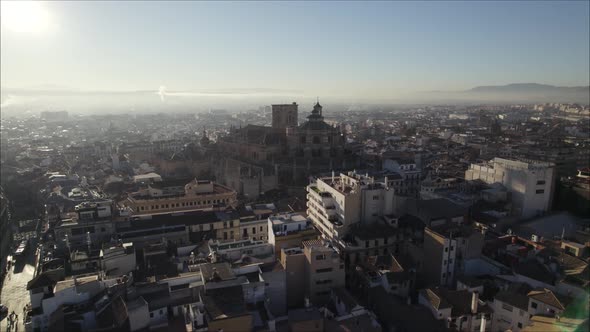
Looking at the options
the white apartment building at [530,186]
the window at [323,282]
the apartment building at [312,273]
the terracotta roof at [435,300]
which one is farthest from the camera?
the white apartment building at [530,186]

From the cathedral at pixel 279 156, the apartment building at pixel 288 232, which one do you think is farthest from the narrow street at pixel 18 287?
the cathedral at pixel 279 156

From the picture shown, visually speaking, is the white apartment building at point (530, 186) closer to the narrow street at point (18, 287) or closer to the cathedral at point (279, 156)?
the cathedral at point (279, 156)

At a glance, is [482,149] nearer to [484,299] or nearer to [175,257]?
[484,299]

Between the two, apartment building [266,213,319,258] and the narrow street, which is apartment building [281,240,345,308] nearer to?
apartment building [266,213,319,258]

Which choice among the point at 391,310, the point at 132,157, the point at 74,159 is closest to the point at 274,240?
the point at 391,310

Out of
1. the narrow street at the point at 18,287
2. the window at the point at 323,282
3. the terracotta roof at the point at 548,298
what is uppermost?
the terracotta roof at the point at 548,298

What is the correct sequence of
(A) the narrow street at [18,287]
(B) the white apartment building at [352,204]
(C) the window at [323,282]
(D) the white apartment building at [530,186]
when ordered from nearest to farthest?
(C) the window at [323,282] → (A) the narrow street at [18,287] → (B) the white apartment building at [352,204] → (D) the white apartment building at [530,186]

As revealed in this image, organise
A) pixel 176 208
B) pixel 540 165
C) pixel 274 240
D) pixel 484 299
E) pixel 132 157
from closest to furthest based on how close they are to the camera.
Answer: pixel 484 299 → pixel 274 240 → pixel 540 165 → pixel 176 208 → pixel 132 157
